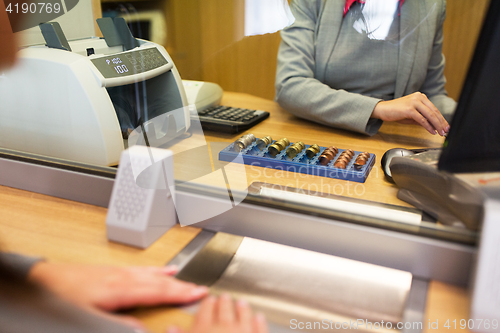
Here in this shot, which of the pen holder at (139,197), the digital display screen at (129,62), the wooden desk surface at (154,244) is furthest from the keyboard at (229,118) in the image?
the pen holder at (139,197)

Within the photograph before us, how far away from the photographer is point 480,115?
0.41 m

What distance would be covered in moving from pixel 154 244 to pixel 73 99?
319 millimetres

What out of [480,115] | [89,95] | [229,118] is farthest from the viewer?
[229,118]

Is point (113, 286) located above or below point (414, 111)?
below

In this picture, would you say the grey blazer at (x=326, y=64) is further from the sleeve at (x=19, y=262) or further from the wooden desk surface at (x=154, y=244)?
the sleeve at (x=19, y=262)

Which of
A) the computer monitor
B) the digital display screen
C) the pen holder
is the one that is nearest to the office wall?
the digital display screen

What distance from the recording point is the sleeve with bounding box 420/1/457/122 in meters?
0.58

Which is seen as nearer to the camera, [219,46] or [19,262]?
[19,262]

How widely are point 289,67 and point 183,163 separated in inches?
13.6

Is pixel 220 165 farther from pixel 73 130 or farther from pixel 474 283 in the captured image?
pixel 474 283

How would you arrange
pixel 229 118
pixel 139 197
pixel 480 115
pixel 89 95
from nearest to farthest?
1. pixel 480 115
2. pixel 139 197
3. pixel 89 95
4. pixel 229 118

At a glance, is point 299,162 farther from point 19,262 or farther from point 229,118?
point 19,262

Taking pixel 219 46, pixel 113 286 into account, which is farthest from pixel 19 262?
pixel 219 46

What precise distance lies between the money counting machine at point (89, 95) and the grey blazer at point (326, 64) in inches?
10.1
